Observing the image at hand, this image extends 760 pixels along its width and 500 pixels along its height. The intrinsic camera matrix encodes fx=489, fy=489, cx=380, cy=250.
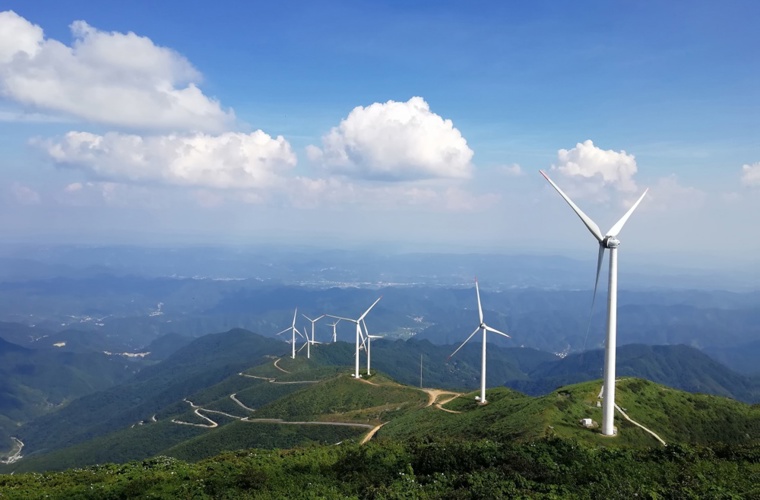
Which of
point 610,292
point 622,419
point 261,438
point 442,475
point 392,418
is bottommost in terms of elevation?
point 261,438

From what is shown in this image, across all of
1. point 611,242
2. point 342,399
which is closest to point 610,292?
point 611,242

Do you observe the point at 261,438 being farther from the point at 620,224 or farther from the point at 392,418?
the point at 620,224

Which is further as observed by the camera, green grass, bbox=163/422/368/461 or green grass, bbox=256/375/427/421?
green grass, bbox=256/375/427/421

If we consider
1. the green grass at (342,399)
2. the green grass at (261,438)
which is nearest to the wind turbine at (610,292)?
the green grass at (261,438)

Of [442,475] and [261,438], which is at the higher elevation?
[442,475]

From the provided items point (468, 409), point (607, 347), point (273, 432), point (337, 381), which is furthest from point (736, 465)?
point (337, 381)

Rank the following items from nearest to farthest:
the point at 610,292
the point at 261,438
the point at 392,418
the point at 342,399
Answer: the point at 610,292 < the point at 392,418 < the point at 261,438 < the point at 342,399


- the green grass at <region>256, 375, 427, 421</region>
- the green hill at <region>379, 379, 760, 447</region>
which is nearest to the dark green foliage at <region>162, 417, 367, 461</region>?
the green grass at <region>256, 375, 427, 421</region>

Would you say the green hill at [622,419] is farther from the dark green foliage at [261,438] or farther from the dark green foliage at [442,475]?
the dark green foliage at [442,475]

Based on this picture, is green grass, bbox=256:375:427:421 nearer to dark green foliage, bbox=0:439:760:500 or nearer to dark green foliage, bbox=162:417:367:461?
dark green foliage, bbox=162:417:367:461

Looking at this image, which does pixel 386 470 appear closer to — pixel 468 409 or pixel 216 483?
pixel 216 483

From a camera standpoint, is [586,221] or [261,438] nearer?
[586,221]
